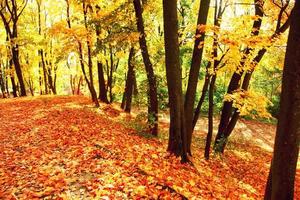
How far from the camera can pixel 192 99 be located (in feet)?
31.4

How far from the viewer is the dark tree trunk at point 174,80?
7.67 metres

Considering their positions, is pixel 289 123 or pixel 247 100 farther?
pixel 247 100

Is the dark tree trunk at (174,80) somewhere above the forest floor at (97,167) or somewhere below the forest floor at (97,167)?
above

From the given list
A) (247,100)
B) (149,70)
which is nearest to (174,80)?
(149,70)

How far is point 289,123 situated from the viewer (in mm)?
3725

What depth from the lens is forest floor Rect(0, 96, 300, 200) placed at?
5.55 metres

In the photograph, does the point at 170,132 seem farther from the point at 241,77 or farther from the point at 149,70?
the point at 241,77

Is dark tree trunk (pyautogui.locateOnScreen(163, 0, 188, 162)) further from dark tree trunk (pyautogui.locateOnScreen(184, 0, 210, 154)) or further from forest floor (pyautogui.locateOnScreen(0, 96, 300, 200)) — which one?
dark tree trunk (pyautogui.locateOnScreen(184, 0, 210, 154))

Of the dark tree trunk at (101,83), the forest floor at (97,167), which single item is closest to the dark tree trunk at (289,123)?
the forest floor at (97,167)

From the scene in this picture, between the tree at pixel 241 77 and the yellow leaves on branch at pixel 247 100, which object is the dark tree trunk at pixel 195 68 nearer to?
the tree at pixel 241 77

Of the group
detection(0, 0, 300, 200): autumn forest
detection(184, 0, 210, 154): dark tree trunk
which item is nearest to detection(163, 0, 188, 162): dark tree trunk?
detection(0, 0, 300, 200): autumn forest

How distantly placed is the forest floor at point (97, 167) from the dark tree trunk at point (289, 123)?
2.16m

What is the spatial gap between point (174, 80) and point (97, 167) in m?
3.25

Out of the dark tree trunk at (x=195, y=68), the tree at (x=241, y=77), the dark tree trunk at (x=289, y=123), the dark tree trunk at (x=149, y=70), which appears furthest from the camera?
the dark tree trunk at (x=149, y=70)
